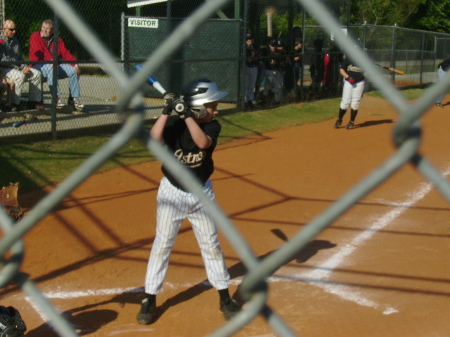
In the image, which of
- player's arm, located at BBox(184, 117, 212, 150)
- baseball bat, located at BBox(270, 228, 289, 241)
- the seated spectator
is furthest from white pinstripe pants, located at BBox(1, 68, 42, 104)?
player's arm, located at BBox(184, 117, 212, 150)

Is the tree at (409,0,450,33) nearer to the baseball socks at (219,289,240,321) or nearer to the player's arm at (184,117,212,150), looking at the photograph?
the baseball socks at (219,289,240,321)

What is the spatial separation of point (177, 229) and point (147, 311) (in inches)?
24.4

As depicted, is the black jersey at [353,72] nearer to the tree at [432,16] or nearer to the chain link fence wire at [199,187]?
the chain link fence wire at [199,187]

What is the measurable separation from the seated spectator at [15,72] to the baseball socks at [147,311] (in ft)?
21.3

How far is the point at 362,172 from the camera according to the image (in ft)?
29.9

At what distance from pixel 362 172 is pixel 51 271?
5.32 meters

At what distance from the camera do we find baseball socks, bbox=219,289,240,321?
174 inches

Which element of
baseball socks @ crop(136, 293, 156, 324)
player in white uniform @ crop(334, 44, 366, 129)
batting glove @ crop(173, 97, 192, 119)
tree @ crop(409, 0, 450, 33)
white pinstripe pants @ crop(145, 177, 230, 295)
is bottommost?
baseball socks @ crop(136, 293, 156, 324)

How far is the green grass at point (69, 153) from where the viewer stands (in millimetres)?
8141

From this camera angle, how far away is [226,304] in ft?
14.6

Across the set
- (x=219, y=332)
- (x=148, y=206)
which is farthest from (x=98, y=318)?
(x=219, y=332)

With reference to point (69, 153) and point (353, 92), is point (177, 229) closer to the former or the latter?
point (69, 153)

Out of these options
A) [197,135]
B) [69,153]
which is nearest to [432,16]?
[69,153]

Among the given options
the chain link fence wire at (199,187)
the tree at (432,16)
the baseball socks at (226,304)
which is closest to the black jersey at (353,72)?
the baseball socks at (226,304)
